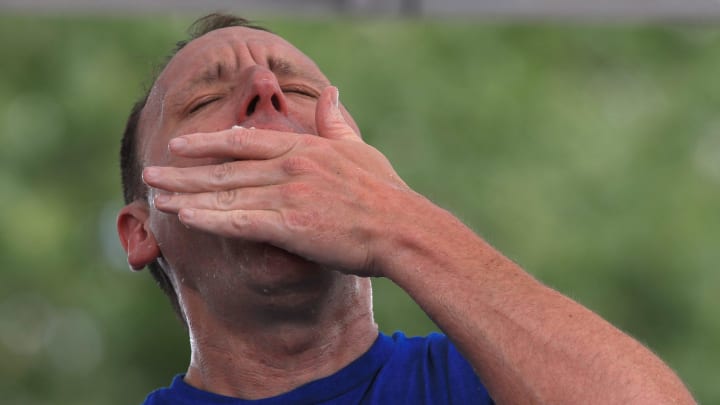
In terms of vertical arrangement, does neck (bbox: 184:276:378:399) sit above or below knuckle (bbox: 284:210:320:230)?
below

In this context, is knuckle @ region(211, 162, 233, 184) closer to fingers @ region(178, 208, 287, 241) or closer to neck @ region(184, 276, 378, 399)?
fingers @ region(178, 208, 287, 241)

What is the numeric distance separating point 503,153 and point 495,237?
0.62m

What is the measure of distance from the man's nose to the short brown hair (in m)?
0.40

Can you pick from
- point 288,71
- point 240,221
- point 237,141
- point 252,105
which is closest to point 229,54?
point 288,71

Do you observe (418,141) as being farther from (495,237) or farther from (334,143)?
(334,143)

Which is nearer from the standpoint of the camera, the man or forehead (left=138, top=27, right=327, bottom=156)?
the man

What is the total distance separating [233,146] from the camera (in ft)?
6.40

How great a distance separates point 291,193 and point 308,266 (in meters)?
0.26

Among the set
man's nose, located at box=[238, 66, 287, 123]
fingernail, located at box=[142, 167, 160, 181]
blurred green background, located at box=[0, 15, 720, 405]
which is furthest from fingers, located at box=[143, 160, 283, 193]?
blurred green background, located at box=[0, 15, 720, 405]

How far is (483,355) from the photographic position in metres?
1.85

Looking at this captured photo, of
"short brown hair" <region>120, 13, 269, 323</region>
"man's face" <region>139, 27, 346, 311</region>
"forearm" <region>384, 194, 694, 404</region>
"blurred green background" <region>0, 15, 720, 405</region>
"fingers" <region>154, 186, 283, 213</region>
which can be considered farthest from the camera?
"blurred green background" <region>0, 15, 720, 405</region>

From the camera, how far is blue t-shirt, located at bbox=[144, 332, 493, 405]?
2.13 metres

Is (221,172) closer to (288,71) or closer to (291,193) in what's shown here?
(291,193)

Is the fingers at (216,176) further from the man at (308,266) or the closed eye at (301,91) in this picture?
the closed eye at (301,91)
